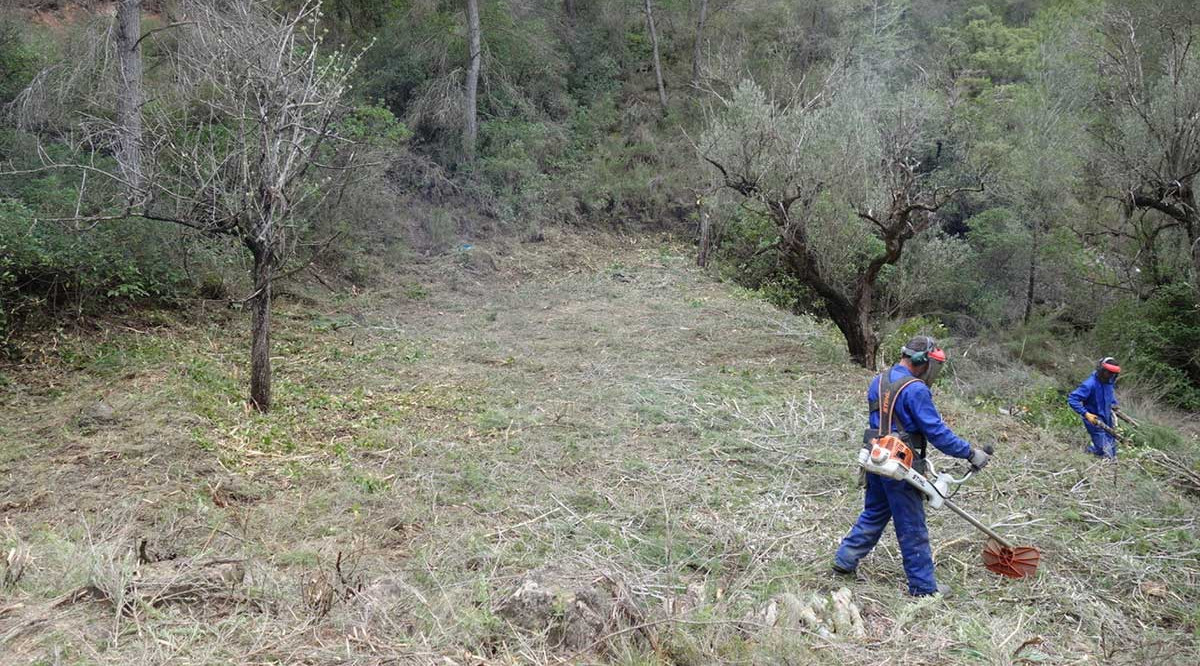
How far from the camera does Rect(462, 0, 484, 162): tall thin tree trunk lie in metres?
21.9

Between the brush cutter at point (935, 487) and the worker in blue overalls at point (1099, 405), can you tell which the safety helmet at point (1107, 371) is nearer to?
the worker in blue overalls at point (1099, 405)

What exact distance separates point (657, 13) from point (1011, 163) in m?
12.8

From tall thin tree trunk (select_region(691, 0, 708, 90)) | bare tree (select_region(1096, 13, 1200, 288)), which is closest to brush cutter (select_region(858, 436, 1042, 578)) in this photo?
bare tree (select_region(1096, 13, 1200, 288))

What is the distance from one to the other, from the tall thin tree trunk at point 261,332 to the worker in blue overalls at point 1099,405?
26.6 ft

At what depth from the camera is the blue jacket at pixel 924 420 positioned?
16.5ft

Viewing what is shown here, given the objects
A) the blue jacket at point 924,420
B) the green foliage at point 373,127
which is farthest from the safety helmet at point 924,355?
the green foliage at point 373,127

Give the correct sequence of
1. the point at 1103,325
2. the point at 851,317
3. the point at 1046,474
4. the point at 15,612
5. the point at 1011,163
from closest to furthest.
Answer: the point at 15,612, the point at 1046,474, the point at 851,317, the point at 1103,325, the point at 1011,163

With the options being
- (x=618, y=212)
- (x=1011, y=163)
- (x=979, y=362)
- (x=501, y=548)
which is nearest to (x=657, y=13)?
(x=618, y=212)

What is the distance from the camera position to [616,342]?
39.5 ft

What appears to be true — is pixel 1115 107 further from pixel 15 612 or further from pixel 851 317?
pixel 15 612

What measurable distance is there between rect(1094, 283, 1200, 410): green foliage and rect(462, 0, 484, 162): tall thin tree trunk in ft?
50.7

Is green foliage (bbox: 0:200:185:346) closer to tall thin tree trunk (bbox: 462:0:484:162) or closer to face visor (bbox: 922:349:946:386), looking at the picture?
face visor (bbox: 922:349:946:386)

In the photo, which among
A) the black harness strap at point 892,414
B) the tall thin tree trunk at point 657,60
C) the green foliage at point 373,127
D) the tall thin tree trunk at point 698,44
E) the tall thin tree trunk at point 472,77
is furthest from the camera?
the tall thin tree trunk at point 657,60

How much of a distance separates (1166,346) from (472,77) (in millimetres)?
16576
